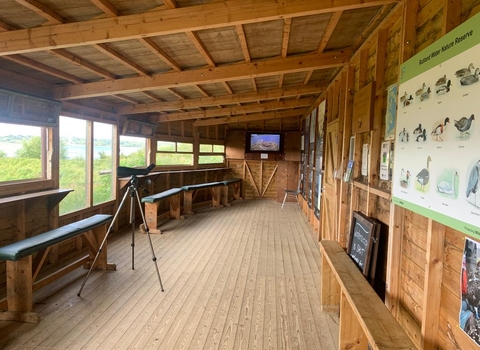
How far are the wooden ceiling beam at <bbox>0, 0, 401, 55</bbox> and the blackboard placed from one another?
1.81 metres

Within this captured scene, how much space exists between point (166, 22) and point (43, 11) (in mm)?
Answer: 936

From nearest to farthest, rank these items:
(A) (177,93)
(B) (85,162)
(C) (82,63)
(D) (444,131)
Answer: (D) (444,131)
(C) (82,63)
(B) (85,162)
(A) (177,93)

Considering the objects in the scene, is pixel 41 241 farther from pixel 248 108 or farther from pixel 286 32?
pixel 248 108

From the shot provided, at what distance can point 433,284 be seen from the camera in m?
1.52

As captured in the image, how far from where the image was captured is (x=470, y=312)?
1273 millimetres

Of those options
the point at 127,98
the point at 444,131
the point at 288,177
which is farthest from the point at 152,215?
the point at 288,177

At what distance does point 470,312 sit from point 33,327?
3.22m

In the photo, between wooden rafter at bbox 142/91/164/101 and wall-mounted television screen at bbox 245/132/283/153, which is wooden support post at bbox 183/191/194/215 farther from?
wall-mounted television screen at bbox 245/132/283/153

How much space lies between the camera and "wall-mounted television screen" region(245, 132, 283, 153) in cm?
948

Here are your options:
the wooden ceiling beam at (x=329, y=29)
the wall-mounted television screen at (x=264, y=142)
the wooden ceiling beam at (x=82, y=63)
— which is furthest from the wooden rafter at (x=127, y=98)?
the wall-mounted television screen at (x=264, y=142)

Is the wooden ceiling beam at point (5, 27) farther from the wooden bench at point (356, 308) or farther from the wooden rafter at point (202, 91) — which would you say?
the wooden bench at point (356, 308)

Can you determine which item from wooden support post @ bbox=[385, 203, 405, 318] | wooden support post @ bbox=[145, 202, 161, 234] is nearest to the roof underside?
wooden support post @ bbox=[385, 203, 405, 318]

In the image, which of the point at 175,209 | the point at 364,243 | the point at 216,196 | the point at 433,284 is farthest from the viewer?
the point at 216,196

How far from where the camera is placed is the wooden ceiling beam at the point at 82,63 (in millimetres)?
2879
